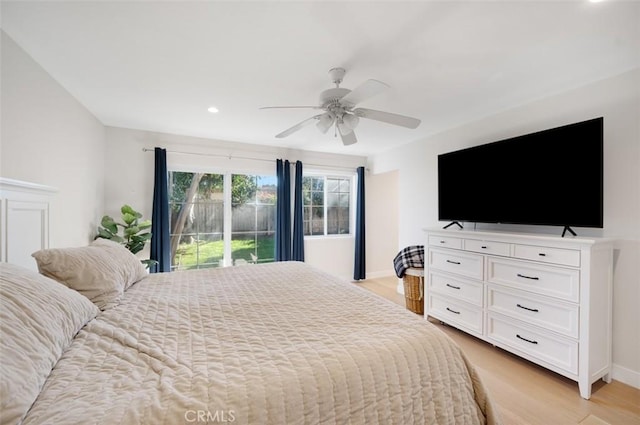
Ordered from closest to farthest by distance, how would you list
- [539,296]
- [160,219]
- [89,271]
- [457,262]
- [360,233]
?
[89,271]
[539,296]
[457,262]
[160,219]
[360,233]

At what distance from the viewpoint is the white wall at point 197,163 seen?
11.5 ft

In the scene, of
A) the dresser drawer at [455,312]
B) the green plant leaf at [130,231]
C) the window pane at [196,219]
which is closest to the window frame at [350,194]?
the window pane at [196,219]

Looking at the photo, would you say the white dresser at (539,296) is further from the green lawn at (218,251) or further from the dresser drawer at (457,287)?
the green lawn at (218,251)

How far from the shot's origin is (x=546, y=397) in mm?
1896

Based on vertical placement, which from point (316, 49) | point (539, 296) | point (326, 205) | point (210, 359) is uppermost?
point (316, 49)

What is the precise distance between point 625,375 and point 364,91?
2893mm

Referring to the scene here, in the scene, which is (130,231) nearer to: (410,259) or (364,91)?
(364,91)

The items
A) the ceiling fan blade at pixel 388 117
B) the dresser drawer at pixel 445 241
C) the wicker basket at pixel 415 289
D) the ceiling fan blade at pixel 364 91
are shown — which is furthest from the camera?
the wicker basket at pixel 415 289

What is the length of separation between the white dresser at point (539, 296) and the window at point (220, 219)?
287cm

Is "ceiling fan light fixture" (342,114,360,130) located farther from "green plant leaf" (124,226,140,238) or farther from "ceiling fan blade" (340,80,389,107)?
"green plant leaf" (124,226,140,238)

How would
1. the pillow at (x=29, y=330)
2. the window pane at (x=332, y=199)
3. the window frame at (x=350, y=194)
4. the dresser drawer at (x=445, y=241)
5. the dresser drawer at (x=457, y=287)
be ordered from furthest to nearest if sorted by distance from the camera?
the window pane at (x=332, y=199) → the window frame at (x=350, y=194) → the dresser drawer at (x=445, y=241) → the dresser drawer at (x=457, y=287) → the pillow at (x=29, y=330)

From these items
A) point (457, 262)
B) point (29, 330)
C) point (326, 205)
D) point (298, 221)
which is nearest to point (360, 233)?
point (326, 205)

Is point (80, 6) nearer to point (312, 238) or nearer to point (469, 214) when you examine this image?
point (469, 214)

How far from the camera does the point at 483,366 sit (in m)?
2.28
